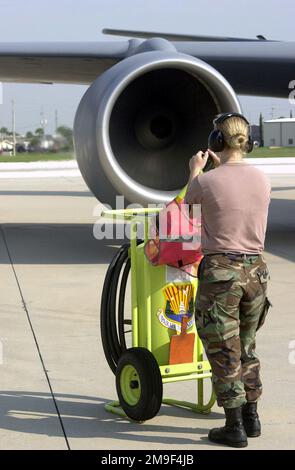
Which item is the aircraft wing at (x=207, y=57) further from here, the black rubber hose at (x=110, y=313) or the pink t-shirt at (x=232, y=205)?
the pink t-shirt at (x=232, y=205)

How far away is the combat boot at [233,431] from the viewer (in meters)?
4.03

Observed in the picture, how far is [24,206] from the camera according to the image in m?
18.4

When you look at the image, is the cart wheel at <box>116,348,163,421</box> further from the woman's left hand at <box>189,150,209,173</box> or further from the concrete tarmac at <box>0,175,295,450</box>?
the woman's left hand at <box>189,150,209,173</box>

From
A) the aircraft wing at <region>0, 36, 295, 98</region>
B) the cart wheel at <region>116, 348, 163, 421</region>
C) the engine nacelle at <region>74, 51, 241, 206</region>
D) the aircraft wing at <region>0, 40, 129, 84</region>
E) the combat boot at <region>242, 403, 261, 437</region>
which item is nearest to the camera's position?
the combat boot at <region>242, 403, 261, 437</region>

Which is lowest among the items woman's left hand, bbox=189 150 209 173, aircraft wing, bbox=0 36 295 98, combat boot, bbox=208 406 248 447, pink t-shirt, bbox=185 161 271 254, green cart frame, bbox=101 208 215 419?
combat boot, bbox=208 406 248 447

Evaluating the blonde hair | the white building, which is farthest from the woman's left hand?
the white building

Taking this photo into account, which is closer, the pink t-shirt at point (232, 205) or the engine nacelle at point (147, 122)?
the pink t-shirt at point (232, 205)

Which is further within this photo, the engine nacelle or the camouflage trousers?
the engine nacelle

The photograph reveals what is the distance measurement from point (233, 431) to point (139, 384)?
0.58m

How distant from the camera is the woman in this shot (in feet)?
13.3

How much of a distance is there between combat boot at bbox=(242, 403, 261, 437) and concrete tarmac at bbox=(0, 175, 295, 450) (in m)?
0.05

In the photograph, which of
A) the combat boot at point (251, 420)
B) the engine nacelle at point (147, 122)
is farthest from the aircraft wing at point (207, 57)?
the combat boot at point (251, 420)

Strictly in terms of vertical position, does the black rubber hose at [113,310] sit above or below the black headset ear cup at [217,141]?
below

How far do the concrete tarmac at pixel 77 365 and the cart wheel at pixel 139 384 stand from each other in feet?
0.28
